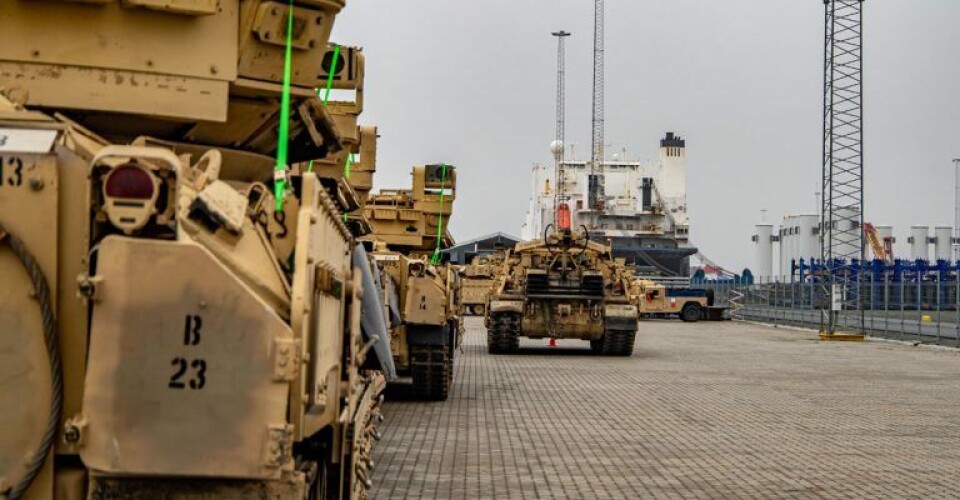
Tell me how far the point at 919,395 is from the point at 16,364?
17.5 metres

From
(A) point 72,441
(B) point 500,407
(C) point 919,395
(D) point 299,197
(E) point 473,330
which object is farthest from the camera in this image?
(E) point 473,330

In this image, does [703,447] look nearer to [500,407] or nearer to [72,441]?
[500,407]

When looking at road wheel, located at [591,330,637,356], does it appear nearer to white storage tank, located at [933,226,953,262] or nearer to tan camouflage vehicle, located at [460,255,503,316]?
tan camouflage vehicle, located at [460,255,503,316]

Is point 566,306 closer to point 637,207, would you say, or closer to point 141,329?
point 141,329

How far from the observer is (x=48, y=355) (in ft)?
16.0

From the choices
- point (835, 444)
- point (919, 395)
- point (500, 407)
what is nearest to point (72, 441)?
point (835, 444)

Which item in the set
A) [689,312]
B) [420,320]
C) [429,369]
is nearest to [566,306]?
[429,369]

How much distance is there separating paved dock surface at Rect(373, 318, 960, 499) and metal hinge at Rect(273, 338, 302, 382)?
557 cm

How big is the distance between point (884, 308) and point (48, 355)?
41798 mm

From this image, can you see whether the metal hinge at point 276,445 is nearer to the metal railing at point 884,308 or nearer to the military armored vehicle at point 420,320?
the military armored vehicle at point 420,320

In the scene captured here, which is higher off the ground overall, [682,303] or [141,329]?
[682,303]

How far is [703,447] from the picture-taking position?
1362 centimetres

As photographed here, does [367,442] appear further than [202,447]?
Yes

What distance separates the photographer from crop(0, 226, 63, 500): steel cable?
15.8 ft
